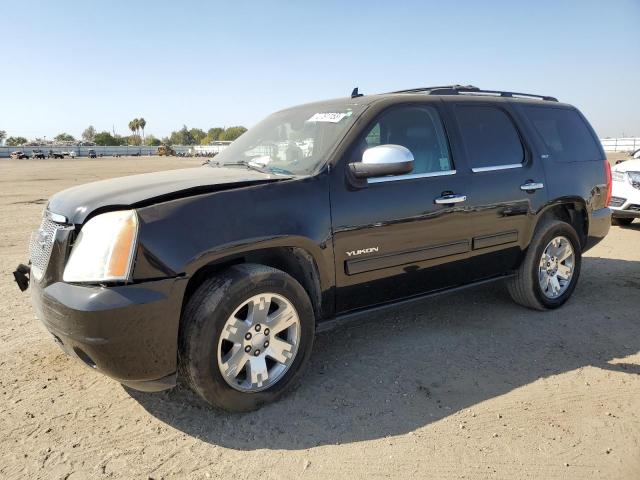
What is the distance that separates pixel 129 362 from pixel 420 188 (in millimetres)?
2239

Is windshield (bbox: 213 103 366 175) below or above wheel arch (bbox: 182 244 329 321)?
above

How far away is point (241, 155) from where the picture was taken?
4.15 m

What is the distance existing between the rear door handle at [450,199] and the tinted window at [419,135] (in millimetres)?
229

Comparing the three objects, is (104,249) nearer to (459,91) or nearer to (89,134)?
(459,91)

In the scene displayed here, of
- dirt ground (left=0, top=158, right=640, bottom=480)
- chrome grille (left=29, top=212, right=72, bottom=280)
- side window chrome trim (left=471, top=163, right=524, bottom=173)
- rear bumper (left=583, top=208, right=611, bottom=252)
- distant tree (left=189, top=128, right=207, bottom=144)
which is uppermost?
distant tree (left=189, top=128, right=207, bottom=144)

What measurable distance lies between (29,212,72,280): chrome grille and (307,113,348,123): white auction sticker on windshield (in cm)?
191

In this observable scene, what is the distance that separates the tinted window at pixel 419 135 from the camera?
375 centimetres

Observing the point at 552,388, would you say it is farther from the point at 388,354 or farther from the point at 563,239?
the point at 563,239

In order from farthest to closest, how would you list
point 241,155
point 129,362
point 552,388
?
point 241,155
point 552,388
point 129,362

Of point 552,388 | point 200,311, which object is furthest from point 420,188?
point 200,311

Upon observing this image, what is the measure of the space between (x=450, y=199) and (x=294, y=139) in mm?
1259

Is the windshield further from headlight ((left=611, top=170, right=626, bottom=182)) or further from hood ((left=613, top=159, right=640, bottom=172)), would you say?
hood ((left=613, top=159, right=640, bottom=172))

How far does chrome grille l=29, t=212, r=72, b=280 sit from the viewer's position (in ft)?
9.30

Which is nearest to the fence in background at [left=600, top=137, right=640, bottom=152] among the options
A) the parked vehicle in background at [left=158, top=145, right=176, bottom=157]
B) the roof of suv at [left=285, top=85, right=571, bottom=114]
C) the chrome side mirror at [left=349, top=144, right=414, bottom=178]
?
the roof of suv at [left=285, top=85, right=571, bottom=114]
